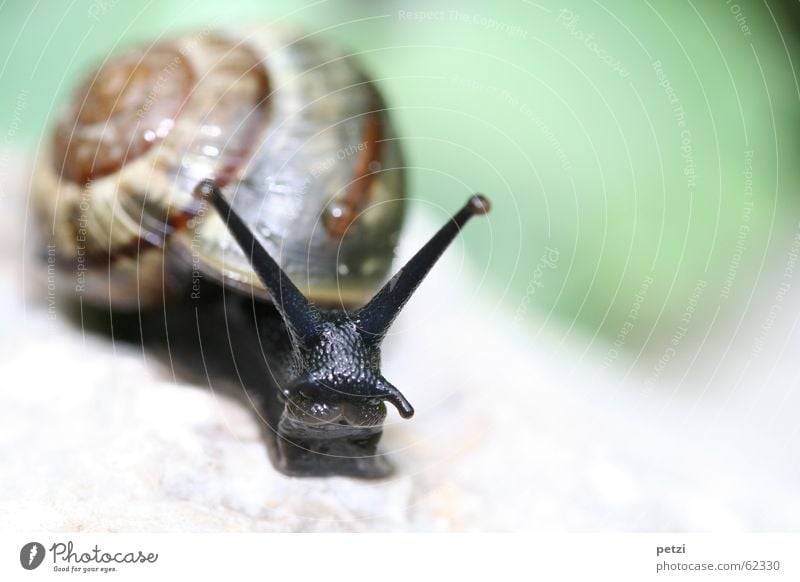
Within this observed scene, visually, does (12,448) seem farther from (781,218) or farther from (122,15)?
(781,218)

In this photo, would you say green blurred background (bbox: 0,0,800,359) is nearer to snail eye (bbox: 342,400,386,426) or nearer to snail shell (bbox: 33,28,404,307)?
snail shell (bbox: 33,28,404,307)

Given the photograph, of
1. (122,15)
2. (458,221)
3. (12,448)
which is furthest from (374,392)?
(122,15)

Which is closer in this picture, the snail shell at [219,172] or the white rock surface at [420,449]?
the white rock surface at [420,449]

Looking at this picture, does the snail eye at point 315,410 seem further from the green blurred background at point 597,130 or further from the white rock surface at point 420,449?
the green blurred background at point 597,130

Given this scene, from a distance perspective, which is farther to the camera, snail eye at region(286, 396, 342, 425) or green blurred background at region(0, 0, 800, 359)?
green blurred background at region(0, 0, 800, 359)

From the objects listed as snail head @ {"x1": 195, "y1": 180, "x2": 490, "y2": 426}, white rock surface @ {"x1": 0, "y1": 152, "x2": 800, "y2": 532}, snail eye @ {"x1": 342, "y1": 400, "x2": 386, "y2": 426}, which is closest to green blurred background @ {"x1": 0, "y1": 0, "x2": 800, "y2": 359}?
white rock surface @ {"x1": 0, "y1": 152, "x2": 800, "y2": 532}

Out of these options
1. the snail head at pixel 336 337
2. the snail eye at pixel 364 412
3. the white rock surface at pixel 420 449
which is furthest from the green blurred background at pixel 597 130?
the snail eye at pixel 364 412

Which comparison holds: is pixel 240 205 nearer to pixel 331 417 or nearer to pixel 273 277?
pixel 273 277
